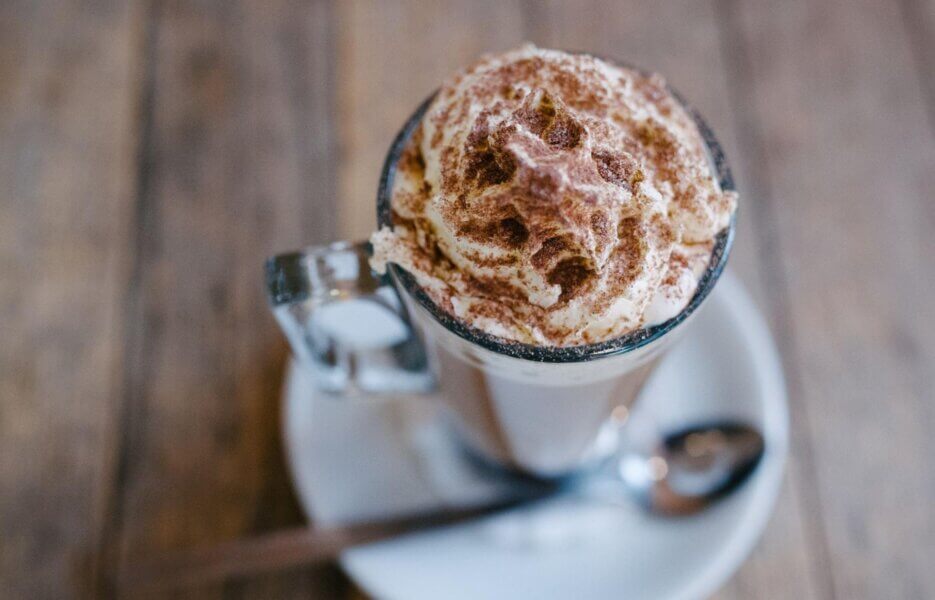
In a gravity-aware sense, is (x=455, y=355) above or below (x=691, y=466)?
above

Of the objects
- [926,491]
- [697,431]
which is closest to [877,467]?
[926,491]

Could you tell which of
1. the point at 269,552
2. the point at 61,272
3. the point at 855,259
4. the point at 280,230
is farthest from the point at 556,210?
the point at 61,272

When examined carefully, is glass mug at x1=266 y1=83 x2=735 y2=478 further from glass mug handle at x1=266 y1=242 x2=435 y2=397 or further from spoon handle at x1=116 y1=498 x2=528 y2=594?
spoon handle at x1=116 y1=498 x2=528 y2=594

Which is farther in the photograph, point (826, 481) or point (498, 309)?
point (826, 481)

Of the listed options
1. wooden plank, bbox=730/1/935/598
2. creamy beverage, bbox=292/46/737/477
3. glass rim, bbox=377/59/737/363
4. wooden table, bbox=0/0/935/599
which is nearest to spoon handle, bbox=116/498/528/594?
wooden table, bbox=0/0/935/599

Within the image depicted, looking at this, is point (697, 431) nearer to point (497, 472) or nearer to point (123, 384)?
point (497, 472)

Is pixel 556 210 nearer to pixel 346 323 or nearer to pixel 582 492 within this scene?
pixel 346 323
